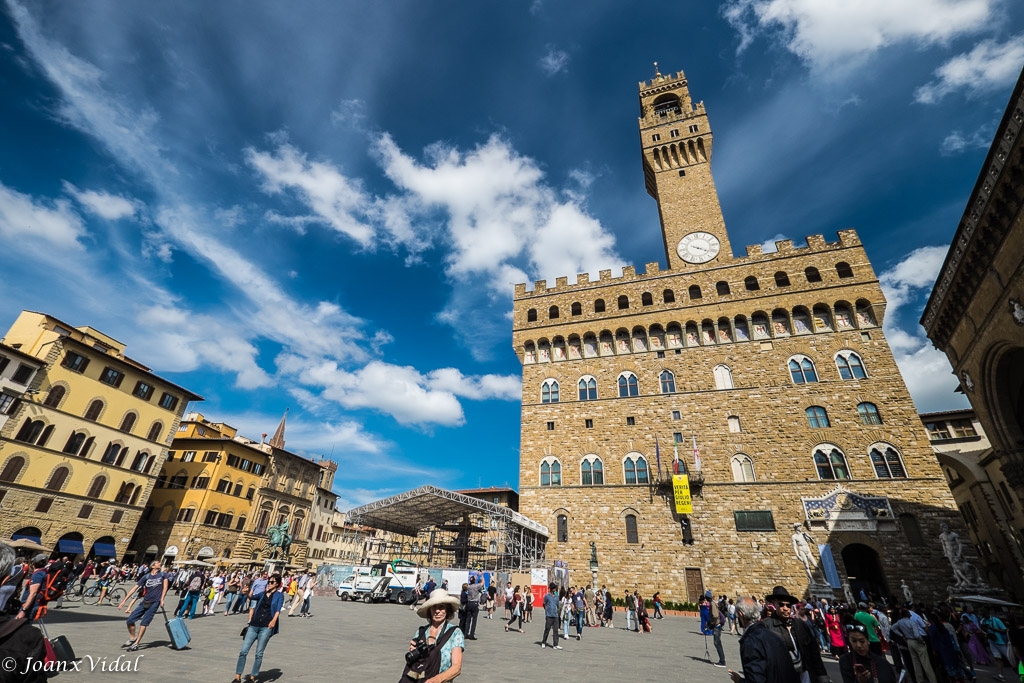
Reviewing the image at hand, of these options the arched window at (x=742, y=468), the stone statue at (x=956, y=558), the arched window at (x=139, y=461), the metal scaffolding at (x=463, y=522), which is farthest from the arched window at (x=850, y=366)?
the arched window at (x=139, y=461)

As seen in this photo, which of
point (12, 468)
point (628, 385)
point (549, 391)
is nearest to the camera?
point (12, 468)

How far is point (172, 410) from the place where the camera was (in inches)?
1147

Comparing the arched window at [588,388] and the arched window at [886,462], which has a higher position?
the arched window at [588,388]

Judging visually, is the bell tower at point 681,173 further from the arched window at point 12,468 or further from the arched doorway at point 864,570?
the arched window at point 12,468

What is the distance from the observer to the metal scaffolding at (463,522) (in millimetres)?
21375

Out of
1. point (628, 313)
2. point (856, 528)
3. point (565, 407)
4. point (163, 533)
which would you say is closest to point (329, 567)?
point (163, 533)

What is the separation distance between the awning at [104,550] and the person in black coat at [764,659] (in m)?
33.0

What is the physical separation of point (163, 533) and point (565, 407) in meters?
28.3

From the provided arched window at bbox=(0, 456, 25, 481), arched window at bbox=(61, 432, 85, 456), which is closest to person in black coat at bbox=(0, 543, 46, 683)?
arched window at bbox=(0, 456, 25, 481)

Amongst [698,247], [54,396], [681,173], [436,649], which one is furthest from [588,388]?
[54,396]

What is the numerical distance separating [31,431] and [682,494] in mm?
32232

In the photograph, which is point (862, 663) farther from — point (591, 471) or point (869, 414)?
point (869, 414)

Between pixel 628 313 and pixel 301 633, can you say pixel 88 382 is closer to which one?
pixel 301 633

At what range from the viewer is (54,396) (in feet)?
74.7
